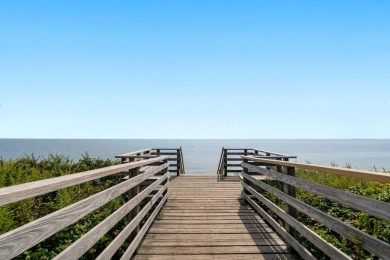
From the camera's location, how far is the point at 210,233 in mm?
5582

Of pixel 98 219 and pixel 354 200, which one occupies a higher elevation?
pixel 354 200

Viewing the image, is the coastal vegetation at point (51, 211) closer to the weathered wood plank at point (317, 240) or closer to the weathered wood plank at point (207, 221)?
the weathered wood plank at point (207, 221)

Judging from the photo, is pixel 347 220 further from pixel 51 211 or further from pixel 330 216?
pixel 51 211

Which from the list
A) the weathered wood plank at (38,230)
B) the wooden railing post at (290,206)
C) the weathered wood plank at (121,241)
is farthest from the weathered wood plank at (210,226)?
the weathered wood plank at (38,230)

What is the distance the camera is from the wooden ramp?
181 inches

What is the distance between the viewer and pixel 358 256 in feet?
14.6

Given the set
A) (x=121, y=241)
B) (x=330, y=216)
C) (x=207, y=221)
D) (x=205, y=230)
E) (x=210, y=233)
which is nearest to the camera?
(x=330, y=216)

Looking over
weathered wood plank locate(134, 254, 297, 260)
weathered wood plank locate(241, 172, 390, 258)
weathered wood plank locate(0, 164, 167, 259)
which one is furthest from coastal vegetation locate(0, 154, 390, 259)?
weathered wood plank locate(0, 164, 167, 259)

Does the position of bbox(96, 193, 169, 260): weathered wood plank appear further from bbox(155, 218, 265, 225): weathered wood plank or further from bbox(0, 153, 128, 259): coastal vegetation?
bbox(155, 218, 265, 225): weathered wood plank

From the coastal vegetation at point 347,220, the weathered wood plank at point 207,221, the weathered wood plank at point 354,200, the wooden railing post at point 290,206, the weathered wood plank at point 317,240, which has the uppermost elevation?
the weathered wood plank at point 354,200

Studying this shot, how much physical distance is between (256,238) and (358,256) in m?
1.63

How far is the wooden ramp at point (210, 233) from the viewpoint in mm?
4605

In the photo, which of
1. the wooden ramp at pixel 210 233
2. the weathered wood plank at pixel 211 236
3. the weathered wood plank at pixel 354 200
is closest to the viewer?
the weathered wood plank at pixel 354 200

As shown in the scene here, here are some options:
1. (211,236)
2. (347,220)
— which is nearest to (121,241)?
(211,236)
